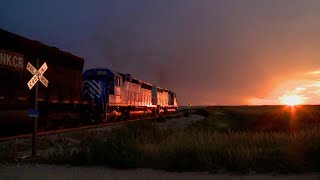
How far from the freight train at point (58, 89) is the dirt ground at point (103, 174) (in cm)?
629

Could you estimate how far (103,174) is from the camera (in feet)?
34.1

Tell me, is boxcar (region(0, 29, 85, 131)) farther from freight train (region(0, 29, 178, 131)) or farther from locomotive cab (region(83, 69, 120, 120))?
locomotive cab (region(83, 69, 120, 120))

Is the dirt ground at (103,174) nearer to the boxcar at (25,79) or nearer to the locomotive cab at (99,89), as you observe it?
the boxcar at (25,79)

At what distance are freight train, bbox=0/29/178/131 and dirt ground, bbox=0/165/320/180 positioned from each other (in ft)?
20.6

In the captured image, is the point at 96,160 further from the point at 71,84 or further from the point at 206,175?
the point at 71,84

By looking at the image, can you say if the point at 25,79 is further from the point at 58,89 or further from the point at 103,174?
the point at 103,174

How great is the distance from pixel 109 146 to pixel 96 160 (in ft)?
2.99

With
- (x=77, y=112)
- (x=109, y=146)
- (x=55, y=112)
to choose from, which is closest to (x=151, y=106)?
(x=77, y=112)

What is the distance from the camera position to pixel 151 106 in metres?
50.5

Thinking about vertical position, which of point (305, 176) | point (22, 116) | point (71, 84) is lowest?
point (305, 176)

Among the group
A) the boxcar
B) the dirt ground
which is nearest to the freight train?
the boxcar

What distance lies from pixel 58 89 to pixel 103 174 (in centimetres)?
1487

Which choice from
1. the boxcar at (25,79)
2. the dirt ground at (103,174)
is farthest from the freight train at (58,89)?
the dirt ground at (103,174)

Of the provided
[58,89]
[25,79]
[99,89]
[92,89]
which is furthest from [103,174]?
[92,89]
